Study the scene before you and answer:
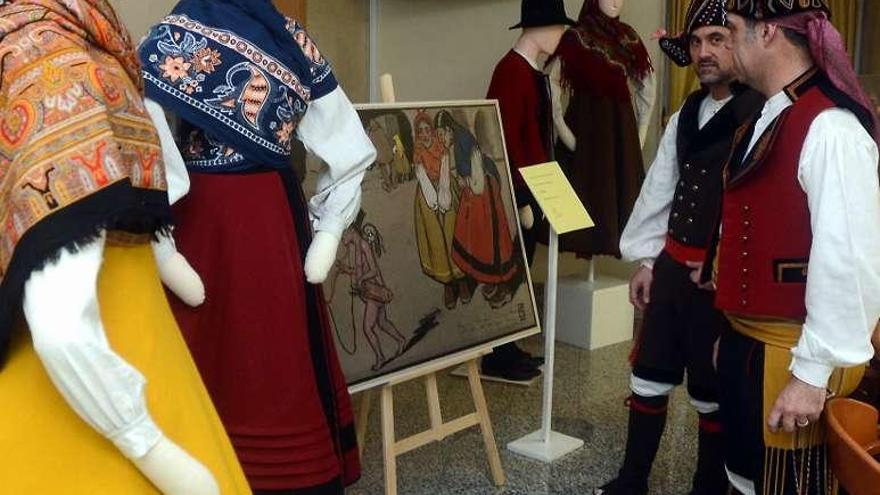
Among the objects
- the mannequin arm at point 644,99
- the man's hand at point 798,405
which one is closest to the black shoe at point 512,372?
the mannequin arm at point 644,99

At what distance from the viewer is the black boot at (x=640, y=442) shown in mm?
2479

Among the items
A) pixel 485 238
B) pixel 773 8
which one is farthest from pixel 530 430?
pixel 773 8

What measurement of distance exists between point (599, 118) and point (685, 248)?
1781mm

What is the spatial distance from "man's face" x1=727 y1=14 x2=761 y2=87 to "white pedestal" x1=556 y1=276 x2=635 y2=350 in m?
2.47

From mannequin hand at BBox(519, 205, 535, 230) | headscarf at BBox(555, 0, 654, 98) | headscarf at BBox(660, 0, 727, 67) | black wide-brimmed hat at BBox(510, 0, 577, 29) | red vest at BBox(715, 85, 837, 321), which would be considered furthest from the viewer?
headscarf at BBox(555, 0, 654, 98)

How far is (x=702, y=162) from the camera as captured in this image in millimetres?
2277

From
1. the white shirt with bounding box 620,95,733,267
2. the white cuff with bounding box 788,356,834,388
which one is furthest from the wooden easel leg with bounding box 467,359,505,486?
the white cuff with bounding box 788,356,834,388

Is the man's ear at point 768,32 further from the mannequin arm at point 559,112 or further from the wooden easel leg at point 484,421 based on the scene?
the mannequin arm at point 559,112

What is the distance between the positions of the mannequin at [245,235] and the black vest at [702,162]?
3.68ft

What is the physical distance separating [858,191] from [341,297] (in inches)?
49.1

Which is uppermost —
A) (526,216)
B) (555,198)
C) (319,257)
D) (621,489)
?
(319,257)

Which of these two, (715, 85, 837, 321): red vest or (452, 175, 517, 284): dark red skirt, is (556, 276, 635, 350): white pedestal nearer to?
(452, 175, 517, 284): dark red skirt

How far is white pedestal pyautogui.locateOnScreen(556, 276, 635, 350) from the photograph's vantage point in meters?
4.21

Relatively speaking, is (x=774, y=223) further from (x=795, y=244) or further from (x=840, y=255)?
(x=840, y=255)
